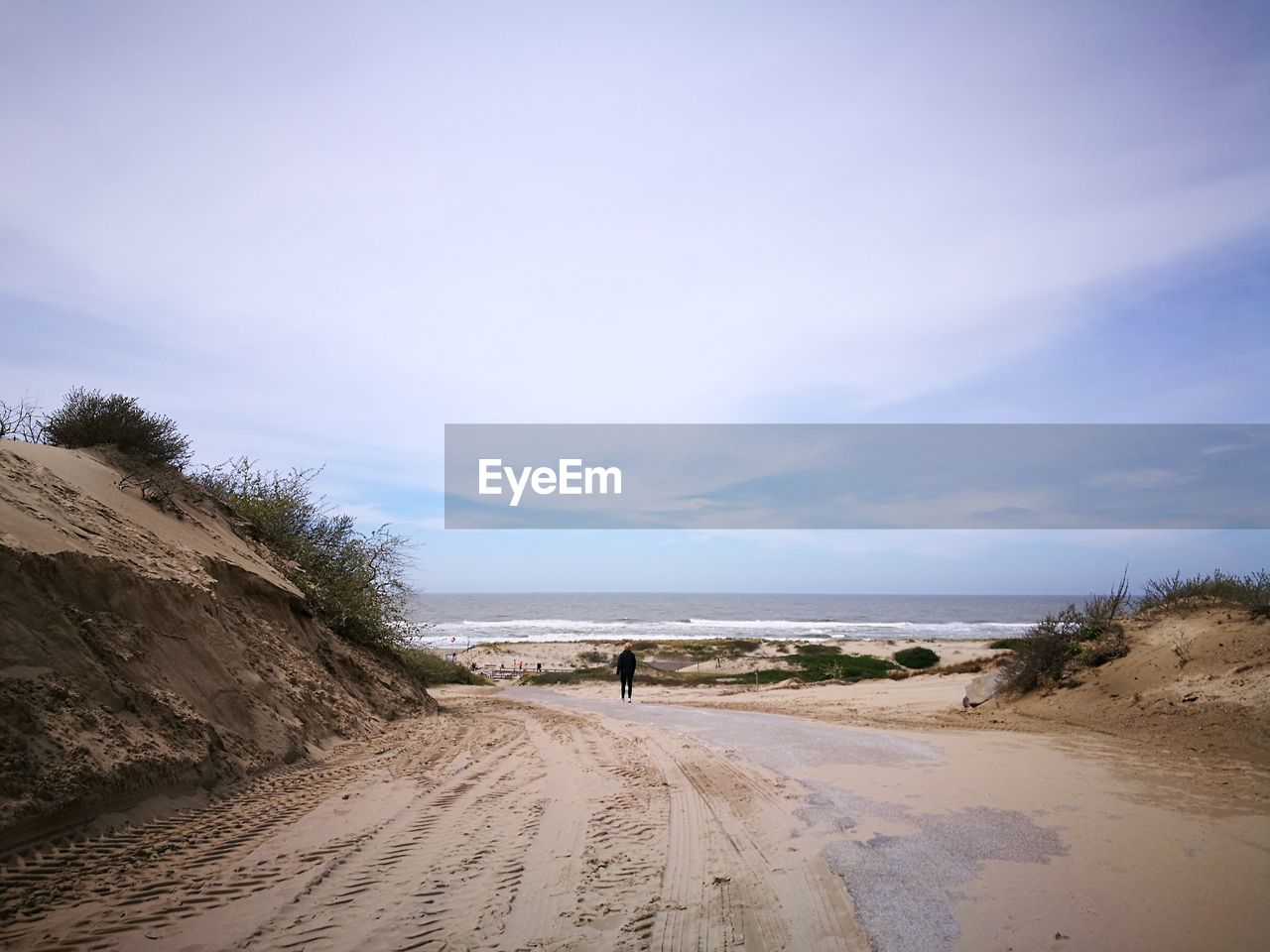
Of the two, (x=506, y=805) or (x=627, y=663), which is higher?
(x=506, y=805)

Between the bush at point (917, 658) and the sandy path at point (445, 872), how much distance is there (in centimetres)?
2566

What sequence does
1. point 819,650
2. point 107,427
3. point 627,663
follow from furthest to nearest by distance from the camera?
1. point 819,650
2. point 627,663
3. point 107,427

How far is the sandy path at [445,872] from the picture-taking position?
13.3ft

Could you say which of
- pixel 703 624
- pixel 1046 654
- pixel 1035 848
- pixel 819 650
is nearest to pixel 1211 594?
pixel 1046 654

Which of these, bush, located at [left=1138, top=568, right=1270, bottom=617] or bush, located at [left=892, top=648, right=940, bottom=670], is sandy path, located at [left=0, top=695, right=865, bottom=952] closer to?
bush, located at [left=1138, top=568, right=1270, bottom=617]

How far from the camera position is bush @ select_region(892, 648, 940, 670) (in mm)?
30734

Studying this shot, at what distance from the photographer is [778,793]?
7203mm

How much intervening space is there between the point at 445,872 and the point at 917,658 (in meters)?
29.8

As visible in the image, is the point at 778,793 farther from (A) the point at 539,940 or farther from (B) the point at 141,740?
(B) the point at 141,740

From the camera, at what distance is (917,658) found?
102 ft

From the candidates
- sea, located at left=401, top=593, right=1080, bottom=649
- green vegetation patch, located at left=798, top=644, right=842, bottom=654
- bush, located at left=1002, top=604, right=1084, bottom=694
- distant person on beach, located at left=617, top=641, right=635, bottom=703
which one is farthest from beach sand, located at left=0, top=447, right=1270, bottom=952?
sea, located at left=401, top=593, right=1080, bottom=649

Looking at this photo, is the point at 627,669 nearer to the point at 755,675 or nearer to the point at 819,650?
the point at 755,675

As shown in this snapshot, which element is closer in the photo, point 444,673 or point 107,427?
point 107,427

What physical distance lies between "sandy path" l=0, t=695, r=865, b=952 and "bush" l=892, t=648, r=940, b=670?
25.7m
